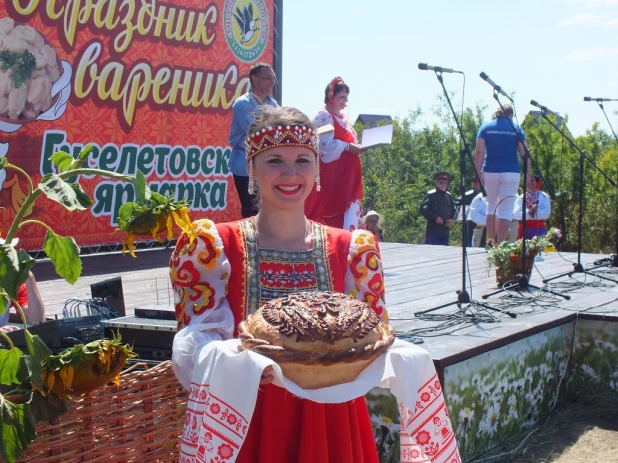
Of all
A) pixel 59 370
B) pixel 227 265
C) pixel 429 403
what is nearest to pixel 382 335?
pixel 429 403

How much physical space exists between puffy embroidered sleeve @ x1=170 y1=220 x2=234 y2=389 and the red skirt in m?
0.31

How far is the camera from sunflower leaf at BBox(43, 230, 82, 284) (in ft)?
6.49

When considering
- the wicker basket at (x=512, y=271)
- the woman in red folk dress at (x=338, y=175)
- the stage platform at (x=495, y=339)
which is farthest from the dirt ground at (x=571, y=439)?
the woman in red folk dress at (x=338, y=175)

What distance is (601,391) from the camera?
5.53 m

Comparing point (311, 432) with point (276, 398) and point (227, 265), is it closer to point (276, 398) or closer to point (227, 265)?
point (276, 398)

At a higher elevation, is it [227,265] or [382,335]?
[227,265]

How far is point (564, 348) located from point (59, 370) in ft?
13.9

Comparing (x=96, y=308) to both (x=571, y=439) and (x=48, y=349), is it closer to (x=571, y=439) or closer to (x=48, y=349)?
(x=48, y=349)

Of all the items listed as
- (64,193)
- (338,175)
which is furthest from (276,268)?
(338,175)

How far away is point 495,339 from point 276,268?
227 cm

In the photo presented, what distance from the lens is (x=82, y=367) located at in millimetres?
2240

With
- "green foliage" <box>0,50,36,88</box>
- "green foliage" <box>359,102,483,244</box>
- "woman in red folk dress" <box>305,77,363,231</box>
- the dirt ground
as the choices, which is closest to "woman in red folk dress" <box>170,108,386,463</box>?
the dirt ground

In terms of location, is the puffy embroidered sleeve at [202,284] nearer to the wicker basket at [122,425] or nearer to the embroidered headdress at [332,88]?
the wicker basket at [122,425]

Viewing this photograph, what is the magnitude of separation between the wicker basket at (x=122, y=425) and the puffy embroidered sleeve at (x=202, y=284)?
0.34 metres
